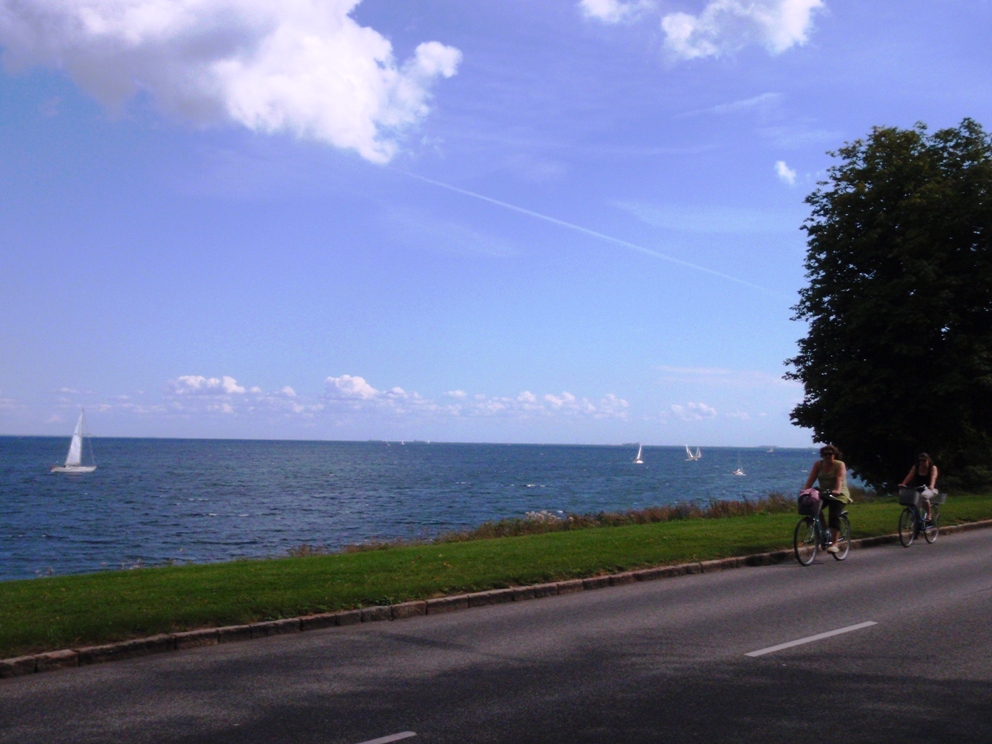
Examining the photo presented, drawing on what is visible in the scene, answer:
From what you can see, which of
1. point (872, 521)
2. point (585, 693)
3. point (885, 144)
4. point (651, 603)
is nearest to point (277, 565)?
point (651, 603)

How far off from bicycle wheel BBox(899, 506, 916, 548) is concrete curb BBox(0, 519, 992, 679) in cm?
451

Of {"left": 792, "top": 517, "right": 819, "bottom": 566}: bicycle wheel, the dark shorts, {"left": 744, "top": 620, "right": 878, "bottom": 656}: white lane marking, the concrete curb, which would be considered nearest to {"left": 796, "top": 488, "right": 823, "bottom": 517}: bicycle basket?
{"left": 792, "top": 517, "right": 819, "bottom": 566}: bicycle wheel

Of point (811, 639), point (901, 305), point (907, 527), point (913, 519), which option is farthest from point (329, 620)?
point (901, 305)

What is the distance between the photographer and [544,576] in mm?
12062

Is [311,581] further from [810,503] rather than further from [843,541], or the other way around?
[843,541]

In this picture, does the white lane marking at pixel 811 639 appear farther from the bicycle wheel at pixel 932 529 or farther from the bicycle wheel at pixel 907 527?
the bicycle wheel at pixel 932 529

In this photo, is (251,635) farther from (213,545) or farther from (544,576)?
(213,545)

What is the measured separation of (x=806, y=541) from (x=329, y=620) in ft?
27.9

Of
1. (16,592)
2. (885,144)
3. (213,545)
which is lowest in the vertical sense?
(213,545)

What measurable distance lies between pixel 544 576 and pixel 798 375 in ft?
77.8

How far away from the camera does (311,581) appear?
11.3 metres

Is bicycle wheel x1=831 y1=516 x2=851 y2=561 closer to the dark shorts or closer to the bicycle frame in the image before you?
the dark shorts

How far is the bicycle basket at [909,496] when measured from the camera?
1738cm

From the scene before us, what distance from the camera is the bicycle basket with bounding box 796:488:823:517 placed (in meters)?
14.4
